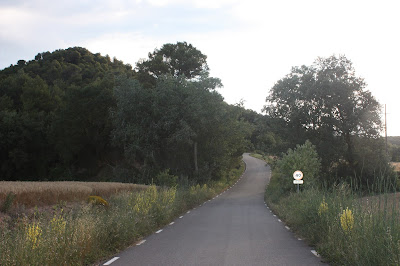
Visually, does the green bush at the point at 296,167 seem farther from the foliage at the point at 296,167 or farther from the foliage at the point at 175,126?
the foliage at the point at 175,126

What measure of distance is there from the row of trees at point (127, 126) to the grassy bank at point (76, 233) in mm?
28503

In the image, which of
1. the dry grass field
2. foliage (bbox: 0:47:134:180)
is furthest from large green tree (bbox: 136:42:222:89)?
the dry grass field

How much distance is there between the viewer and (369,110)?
45094mm

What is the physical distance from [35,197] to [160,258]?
6.88 metres

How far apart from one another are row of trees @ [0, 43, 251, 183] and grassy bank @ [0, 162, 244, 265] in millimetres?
28503

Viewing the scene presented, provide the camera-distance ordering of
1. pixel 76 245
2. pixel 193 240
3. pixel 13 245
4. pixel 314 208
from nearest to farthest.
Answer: pixel 13 245
pixel 76 245
pixel 193 240
pixel 314 208

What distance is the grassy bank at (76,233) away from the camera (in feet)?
23.5

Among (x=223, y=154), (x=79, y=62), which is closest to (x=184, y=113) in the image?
(x=223, y=154)

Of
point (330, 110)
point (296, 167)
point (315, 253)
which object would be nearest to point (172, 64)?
point (330, 110)

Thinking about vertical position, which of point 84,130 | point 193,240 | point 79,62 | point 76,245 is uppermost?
point 79,62

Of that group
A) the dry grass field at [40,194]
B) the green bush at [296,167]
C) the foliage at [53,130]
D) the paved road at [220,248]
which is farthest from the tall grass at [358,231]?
the foliage at [53,130]

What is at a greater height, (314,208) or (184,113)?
(184,113)

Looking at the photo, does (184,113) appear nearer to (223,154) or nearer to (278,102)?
(223,154)

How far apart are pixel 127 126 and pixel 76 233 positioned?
38339 millimetres
